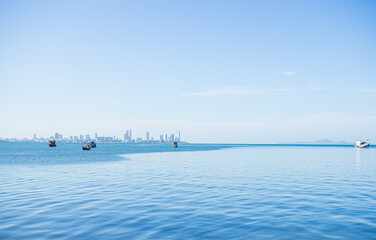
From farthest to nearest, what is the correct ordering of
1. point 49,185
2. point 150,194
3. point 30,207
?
1. point 49,185
2. point 150,194
3. point 30,207

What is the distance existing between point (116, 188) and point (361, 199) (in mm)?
22017

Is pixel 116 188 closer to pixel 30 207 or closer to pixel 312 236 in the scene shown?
pixel 30 207

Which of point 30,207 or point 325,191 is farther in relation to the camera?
point 325,191

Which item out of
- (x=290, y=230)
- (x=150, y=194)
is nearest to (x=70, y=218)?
(x=150, y=194)

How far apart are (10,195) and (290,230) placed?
22.8 meters

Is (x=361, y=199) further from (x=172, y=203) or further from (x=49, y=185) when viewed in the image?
(x=49, y=185)

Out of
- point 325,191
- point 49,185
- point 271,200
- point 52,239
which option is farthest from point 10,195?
point 325,191

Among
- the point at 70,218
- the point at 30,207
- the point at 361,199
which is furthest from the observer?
the point at 361,199

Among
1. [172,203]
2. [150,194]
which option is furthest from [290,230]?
[150,194]

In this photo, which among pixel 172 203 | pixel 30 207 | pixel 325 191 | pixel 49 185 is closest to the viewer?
pixel 30 207

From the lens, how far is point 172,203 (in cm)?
2061

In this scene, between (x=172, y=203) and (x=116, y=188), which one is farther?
(x=116, y=188)

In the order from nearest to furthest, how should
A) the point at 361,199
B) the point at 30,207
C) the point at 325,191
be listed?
the point at 30,207 → the point at 361,199 → the point at 325,191

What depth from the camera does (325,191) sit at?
2612 centimetres
